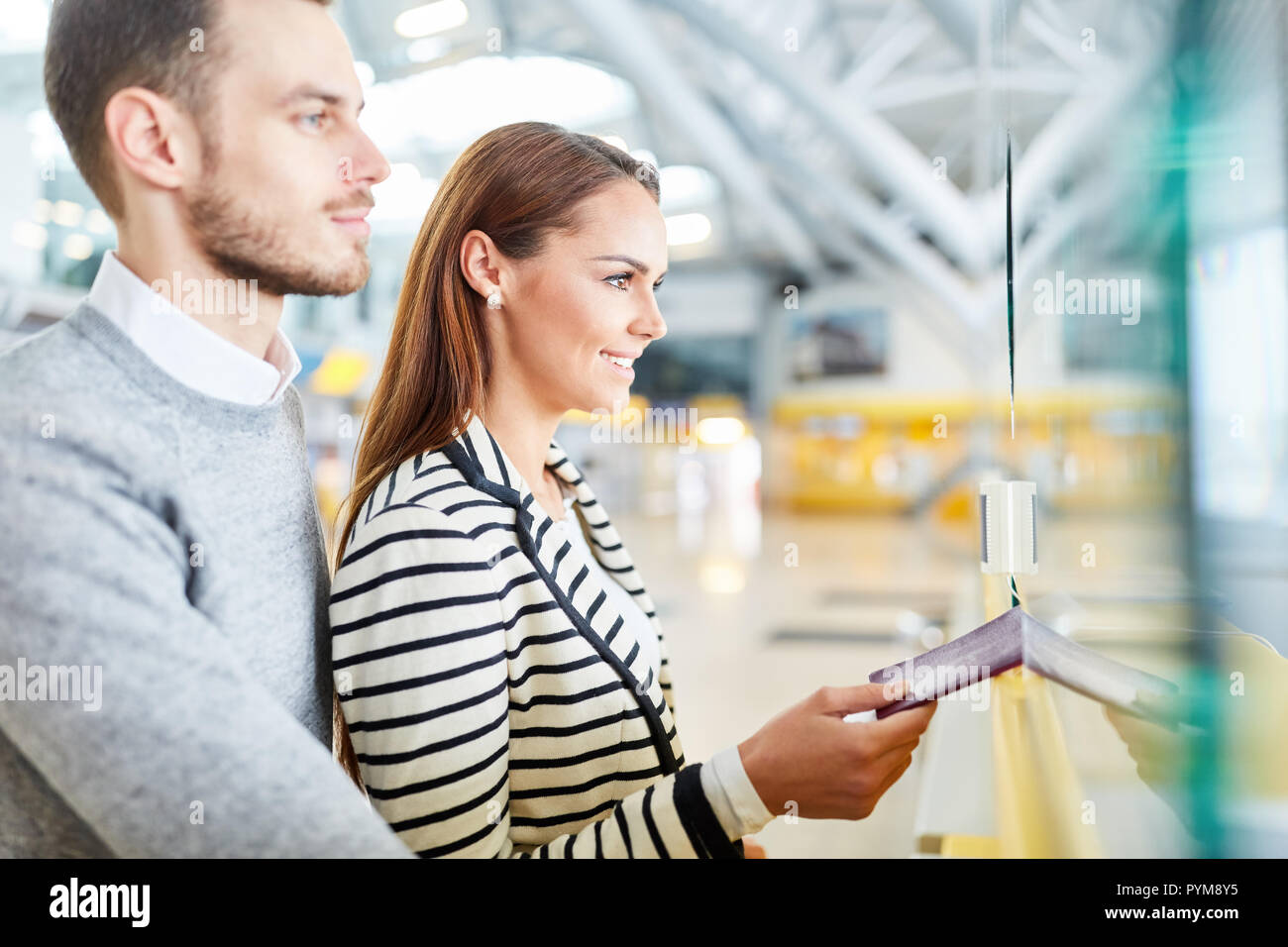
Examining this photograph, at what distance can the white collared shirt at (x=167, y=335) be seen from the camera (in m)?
0.74

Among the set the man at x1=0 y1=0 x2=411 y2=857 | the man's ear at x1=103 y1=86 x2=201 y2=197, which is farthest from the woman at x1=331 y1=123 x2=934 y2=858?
the man's ear at x1=103 y1=86 x2=201 y2=197

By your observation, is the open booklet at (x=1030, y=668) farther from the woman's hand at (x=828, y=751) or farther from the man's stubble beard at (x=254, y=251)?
the man's stubble beard at (x=254, y=251)

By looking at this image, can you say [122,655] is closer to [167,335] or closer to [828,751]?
[167,335]

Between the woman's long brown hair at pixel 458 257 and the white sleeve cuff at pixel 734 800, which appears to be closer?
the white sleeve cuff at pixel 734 800

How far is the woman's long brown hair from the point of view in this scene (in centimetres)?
103

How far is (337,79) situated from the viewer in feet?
2.56

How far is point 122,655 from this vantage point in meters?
0.61

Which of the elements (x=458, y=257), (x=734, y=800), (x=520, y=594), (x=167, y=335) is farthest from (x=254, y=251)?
(x=734, y=800)

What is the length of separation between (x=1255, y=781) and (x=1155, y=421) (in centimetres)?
41

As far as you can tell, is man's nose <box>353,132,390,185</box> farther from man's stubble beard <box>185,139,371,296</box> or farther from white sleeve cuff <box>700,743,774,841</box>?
white sleeve cuff <box>700,743,774,841</box>

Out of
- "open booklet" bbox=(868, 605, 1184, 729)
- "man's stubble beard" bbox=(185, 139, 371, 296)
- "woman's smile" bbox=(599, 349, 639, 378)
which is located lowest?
"open booklet" bbox=(868, 605, 1184, 729)

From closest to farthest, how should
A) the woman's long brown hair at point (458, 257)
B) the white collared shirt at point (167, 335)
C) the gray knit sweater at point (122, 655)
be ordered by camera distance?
the gray knit sweater at point (122, 655) < the white collared shirt at point (167, 335) < the woman's long brown hair at point (458, 257)

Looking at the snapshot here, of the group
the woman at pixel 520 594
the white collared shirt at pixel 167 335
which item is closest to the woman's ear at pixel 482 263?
the woman at pixel 520 594
